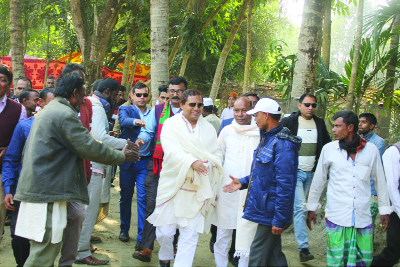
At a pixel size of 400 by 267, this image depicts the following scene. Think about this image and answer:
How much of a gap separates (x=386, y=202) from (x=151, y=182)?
2.96 m

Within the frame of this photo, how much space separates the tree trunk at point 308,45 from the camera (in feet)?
22.9

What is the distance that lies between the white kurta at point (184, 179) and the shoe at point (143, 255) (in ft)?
2.10

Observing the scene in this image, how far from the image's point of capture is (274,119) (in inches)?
164

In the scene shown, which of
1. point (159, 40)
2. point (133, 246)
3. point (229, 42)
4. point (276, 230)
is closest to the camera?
point (276, 230)

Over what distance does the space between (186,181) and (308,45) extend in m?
3.69

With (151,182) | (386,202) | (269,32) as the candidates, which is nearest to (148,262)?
(151,182)

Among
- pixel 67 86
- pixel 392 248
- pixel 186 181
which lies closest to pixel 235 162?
pixel 186 181

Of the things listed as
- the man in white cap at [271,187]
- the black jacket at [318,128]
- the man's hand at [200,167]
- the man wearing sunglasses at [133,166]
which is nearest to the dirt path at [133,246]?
the man wearing sunglasses at [133,166]

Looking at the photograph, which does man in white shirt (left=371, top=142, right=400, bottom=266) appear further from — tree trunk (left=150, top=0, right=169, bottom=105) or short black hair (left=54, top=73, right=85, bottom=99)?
tree trunk (left=150, top=0, right=169, bottom=105)

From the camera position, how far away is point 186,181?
15.7 ft

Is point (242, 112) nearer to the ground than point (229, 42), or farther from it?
nearer to the ground

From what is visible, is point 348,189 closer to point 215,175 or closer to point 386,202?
point 386,202

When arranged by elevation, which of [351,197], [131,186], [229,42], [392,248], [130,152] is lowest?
[392,248]

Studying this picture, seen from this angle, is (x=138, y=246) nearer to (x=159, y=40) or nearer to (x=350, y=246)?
(x=350, y=246)
